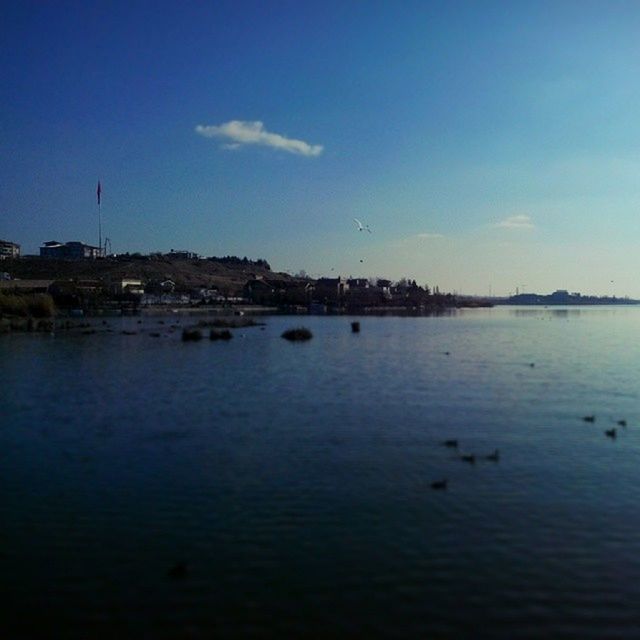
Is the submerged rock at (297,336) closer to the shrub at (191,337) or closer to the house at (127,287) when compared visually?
the shrub at (191,337)

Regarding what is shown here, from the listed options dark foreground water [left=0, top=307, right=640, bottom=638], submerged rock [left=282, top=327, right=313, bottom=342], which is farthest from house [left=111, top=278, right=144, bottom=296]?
dark foreground water [left=0, top=307, right=640, bottom=638]

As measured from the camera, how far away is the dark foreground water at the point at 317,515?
8.41 meters

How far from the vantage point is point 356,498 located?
1297 cm

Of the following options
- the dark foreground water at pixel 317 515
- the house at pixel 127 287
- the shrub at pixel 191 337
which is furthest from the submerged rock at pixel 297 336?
the house at pixel 127 287

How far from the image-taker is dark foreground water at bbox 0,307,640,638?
8414mm

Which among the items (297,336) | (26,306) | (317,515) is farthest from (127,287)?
(317,515)

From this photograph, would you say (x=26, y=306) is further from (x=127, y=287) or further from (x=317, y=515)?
(x=317, y=515)

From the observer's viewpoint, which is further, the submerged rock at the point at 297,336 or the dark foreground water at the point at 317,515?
the submerged rock at the point at 297,336

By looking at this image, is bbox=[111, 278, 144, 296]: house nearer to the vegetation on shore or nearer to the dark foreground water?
the vegetation on shore

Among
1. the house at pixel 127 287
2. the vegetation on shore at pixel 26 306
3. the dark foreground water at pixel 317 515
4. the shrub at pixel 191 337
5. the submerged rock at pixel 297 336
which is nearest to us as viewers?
the dark foreground water at pixel 317 515

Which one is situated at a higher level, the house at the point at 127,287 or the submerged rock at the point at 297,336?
the house at the point at 127,287

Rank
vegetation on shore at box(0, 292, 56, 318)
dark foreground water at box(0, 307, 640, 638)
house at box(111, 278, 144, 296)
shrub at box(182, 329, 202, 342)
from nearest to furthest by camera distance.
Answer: dark foreground water at box(0, 307, 640, 638) → shrub at box(182, 329, 202, 342) → vegetation on shore at box(0, 292, 56, 318) → house at box(111, 278, 144, 296)

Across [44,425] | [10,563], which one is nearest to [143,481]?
[10,563]

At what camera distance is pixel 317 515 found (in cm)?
1196
